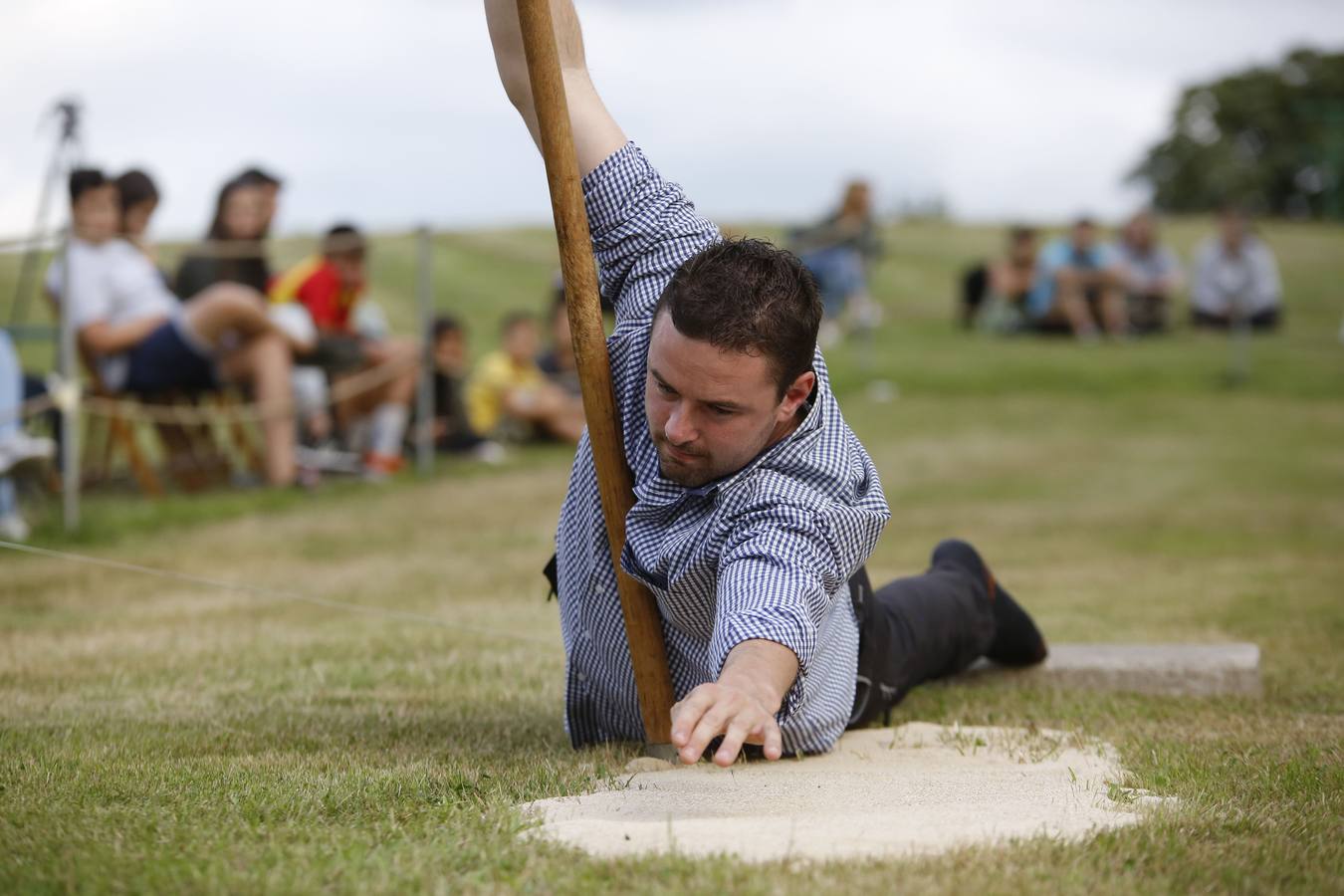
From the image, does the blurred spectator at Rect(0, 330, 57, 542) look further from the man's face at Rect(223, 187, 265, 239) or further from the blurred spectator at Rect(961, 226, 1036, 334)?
the blurred spectator at Rect(961, 226, 1036, 334)

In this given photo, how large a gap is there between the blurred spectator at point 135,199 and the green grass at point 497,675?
1.77 metres

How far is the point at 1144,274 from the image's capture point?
21562 mm

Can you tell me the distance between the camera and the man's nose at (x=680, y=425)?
3285 mm

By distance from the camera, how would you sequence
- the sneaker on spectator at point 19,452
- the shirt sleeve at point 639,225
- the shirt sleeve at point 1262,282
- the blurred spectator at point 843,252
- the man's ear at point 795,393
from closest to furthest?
the man's ear at point 795,393
the shirt sleeve at point 639,225
the sneaker on spectator at point 19,452
the blurred spectator at point 843,252
the shirt sleeve at point 1262,282

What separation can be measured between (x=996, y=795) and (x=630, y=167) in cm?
168

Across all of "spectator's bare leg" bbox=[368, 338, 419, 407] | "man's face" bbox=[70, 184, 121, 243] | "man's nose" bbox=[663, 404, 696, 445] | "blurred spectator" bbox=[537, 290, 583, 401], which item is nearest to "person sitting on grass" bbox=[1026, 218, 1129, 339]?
"blurred spectator" bbox=[537, 290, 583, 401]

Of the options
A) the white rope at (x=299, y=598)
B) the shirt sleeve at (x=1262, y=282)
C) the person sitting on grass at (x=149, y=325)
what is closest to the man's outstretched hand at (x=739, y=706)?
the white rope at (x=299, y=598)

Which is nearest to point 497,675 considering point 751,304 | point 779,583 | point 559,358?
point 779,583

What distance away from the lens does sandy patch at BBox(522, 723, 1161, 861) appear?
9.41 feet

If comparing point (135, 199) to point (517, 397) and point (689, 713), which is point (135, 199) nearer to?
point (517, 397)

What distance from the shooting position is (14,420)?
8430 millimetres

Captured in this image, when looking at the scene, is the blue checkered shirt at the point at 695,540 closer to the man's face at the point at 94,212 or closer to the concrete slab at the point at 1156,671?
the concrete slab at the point at 1156,671

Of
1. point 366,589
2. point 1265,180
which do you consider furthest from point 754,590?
point 1265,180

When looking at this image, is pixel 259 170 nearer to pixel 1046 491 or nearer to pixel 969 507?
pixel 969 507
